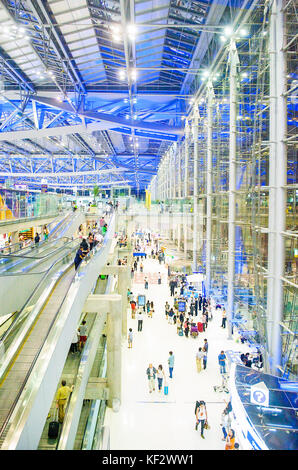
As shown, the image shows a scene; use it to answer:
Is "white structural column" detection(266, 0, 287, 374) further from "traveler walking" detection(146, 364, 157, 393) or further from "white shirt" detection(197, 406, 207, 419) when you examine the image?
"traveler walking" detection(146, 364, 157, 393)

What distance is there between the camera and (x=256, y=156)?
1066cm

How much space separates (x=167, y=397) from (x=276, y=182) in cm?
685

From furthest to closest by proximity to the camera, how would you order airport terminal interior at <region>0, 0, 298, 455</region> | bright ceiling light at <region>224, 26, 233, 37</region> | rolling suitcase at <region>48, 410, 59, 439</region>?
1. bright ceiling light at <region>224, 26, 233, 37</region>
2. airport terminal interior at <region>0, 0, 298, 455</region>
3. rolling suitcase at <region>48, 410, 59, 439</region>

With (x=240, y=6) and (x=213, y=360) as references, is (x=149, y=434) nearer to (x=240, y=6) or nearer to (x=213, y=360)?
(x=213, y=360)

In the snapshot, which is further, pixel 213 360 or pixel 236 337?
pixel 236 337

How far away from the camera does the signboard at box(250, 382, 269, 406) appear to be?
6.61m

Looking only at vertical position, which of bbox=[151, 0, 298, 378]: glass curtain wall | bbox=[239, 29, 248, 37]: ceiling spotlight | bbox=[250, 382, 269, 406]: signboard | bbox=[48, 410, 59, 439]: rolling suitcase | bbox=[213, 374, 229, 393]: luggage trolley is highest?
bbox=[239, 29, 248, 37]: ceiling spotlight

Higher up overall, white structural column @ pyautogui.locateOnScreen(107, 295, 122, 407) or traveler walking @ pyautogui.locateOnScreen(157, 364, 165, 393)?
white structural column @ pyautogui.locateOnScreen(107, 295, 122, 407)

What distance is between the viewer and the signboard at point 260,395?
6.61 meters

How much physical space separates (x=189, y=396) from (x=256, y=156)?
7.65m

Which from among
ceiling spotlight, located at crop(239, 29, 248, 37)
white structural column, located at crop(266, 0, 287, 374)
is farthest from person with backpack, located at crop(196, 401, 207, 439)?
ceiling spotlight, located at crop(239, 29, 248, 37)

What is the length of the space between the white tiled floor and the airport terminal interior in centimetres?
5
